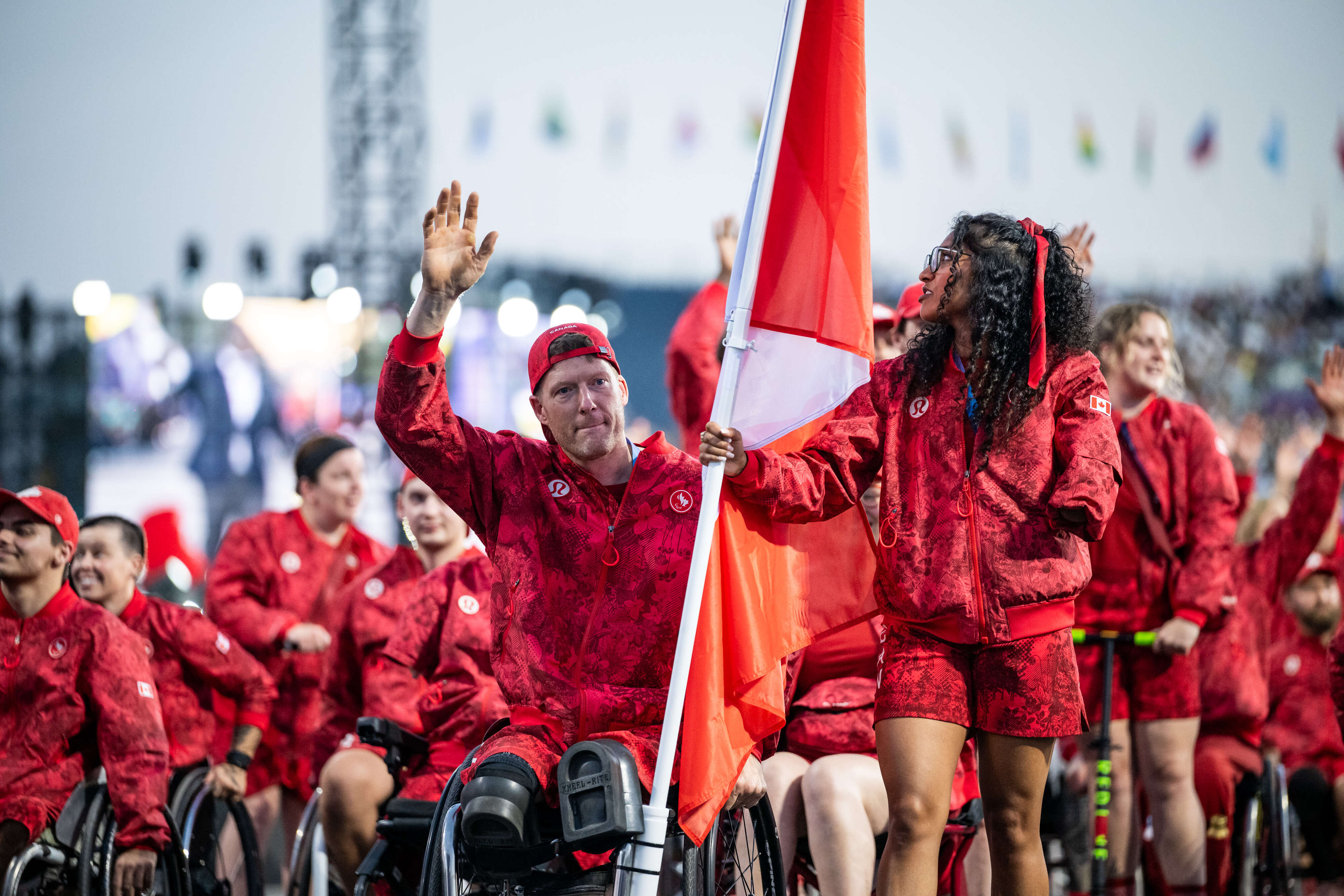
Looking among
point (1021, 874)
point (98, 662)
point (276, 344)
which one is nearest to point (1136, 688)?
point (1021, 874)

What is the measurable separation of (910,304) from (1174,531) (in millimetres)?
1105

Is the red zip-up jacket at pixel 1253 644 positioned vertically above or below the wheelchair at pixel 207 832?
above

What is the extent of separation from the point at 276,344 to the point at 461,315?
295cm

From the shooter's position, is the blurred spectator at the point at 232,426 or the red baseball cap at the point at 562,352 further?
the blurred spectator at the point at 232,426

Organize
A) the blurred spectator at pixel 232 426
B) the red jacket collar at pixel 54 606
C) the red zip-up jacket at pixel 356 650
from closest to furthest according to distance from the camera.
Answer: the red jacket collar at pixel 54 606 < the red zip-up jacket at pixel 356 650 < the blurred spectator at pixel 232 426

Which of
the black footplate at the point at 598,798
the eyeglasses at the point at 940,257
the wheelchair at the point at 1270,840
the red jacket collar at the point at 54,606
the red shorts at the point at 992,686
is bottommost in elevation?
the wheelchair at the point at 1270,840

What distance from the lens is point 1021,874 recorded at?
2996 mm

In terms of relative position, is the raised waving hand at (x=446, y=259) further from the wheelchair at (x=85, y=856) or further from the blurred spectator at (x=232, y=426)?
the blurred spectator at (x=232, y=426)

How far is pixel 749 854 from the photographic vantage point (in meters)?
3.27

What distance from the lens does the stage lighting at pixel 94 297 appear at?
791 inches

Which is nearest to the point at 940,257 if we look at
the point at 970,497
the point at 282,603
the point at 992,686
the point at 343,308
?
the point at 970,497

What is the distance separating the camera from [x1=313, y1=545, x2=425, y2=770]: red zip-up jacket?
16.0 feet

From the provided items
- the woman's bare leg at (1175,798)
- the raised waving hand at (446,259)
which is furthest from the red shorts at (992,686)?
the woman's bare leg at (1175,798)

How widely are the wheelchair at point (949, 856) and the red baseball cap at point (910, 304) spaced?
1529 mm
